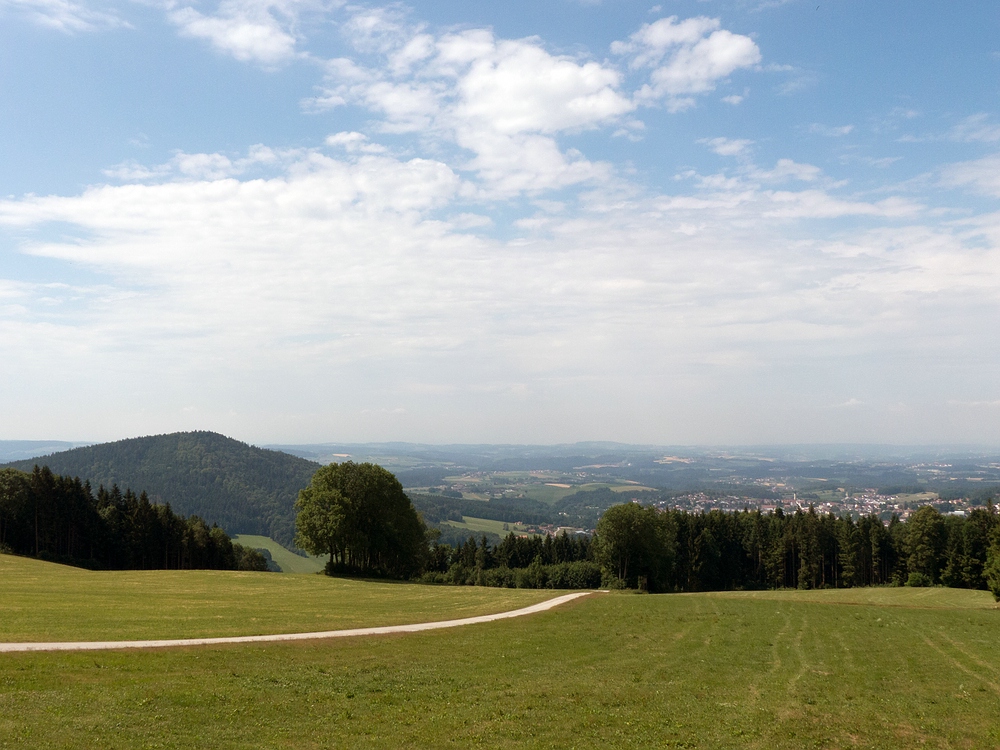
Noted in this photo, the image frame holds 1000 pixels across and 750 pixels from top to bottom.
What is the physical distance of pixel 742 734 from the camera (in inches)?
697

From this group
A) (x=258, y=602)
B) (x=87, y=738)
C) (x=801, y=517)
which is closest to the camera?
(x=87, y=738)

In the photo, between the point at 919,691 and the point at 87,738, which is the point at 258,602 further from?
the point at 919,691

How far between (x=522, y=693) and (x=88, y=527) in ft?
264

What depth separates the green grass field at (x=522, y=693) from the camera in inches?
640

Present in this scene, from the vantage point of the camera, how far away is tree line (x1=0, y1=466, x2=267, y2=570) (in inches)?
3002

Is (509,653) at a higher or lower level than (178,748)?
lower

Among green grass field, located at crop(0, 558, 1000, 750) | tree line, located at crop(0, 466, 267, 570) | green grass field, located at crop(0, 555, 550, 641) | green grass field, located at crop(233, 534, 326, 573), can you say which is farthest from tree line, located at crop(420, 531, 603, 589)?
green grass field, located at crop(233, 534, 326, 573)

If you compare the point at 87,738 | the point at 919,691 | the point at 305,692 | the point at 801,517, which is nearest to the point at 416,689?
the point at 305,692

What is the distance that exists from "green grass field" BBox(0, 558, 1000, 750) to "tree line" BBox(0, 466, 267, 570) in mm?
64955

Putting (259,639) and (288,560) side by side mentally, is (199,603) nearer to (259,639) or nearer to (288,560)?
(259,639)

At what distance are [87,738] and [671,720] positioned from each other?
15.3 m

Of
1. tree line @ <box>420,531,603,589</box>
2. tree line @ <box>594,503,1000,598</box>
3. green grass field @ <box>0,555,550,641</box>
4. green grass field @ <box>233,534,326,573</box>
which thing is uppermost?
green grass field @ <box>0,555,550,641</box>

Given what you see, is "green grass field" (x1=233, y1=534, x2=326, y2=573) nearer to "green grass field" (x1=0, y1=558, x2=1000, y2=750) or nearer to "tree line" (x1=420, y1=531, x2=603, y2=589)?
"tree line" (x1=420, y1=531, x2=603, y2=589)

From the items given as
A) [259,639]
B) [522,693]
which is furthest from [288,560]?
[522,693]
